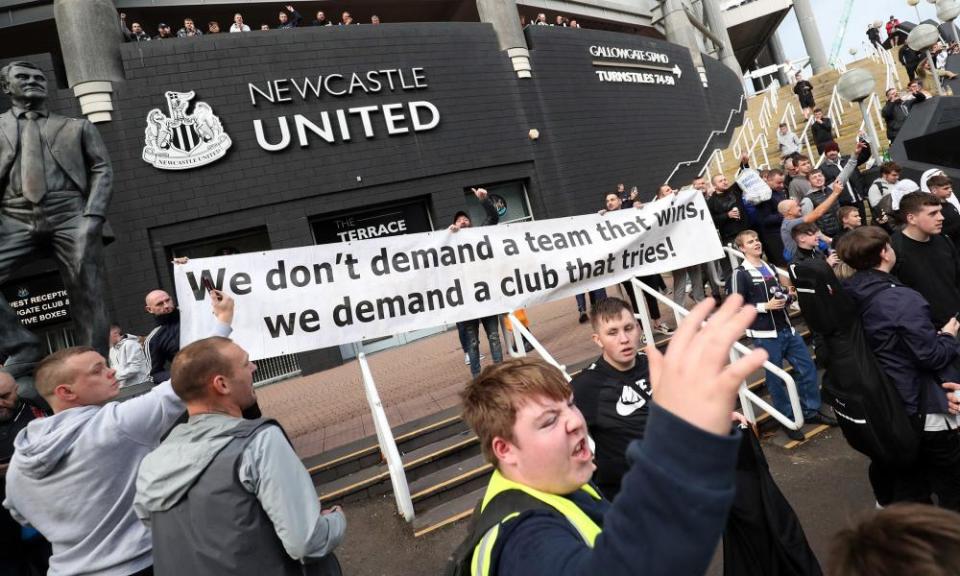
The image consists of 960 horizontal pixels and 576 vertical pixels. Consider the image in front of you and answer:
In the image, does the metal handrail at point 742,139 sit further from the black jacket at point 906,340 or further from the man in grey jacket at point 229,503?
the man in grey jacket at point 229,503

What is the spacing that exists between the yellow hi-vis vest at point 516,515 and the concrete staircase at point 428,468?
350cm

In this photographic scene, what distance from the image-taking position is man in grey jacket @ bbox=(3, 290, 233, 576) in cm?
241

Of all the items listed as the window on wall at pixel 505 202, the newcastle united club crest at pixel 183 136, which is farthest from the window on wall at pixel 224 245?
the window on wall at pixel 505 202

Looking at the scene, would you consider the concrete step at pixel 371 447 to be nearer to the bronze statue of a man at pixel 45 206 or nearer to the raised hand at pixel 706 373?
the bronze statue of a man at pixel 45 206

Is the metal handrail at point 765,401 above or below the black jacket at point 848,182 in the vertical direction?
below

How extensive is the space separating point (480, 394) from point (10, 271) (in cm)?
526

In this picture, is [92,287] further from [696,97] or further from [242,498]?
[696,97]

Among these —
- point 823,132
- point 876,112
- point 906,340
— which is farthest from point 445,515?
point 876,112

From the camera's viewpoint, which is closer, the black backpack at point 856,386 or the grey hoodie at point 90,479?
the grey hoodie at point 90,479

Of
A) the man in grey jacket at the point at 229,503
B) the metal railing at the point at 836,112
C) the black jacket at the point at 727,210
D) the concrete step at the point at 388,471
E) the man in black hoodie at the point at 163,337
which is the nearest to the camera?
the man in grey jacket at the point at 229,503

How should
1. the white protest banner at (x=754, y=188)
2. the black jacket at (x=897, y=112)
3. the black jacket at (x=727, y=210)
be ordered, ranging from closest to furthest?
1. the white protest banner at (x=754, y=188)
2. the black jacket at (x=727, y=210)
3. the black jacket at (x=897, y=112)

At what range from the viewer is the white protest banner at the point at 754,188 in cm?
769

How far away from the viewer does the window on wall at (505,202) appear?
46.4ft

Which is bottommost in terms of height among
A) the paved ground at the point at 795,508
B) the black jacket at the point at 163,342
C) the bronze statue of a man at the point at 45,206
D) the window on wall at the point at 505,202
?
the paved ground at the point at 795,508
